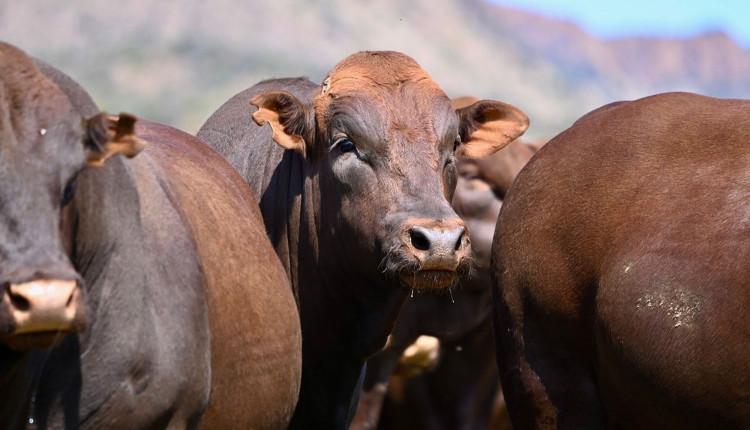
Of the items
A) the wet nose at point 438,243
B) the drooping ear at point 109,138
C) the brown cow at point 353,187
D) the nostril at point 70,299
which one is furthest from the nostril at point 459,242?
the nostril at point 70,299

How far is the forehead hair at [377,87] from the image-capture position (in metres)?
6.86

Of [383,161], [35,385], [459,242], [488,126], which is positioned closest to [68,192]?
[35,385]

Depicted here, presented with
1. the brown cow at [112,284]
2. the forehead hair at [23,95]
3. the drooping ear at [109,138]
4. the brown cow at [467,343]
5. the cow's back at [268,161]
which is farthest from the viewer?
the brown cow at [467,343]

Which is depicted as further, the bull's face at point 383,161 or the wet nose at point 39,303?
the bull's face at point 383,161

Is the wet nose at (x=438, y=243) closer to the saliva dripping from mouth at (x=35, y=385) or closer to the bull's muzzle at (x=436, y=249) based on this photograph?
the bull's muzzle at (x=436, y=249)

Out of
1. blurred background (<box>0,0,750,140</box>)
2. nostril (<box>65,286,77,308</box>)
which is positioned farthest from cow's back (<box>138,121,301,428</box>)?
blurred background (<box>0,0,750,140</box>)

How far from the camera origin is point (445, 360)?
40.3ft

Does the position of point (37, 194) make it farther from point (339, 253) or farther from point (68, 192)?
point (339, 253)

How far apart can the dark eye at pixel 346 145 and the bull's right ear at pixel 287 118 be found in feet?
0.91

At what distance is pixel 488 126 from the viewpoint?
7.50 meters

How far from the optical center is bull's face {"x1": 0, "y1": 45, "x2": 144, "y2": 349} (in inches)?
157

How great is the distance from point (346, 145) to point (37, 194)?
2798 mm

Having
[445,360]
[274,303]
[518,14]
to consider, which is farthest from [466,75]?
[274,303]

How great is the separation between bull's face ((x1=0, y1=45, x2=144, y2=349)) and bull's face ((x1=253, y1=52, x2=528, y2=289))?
2.07 metres
